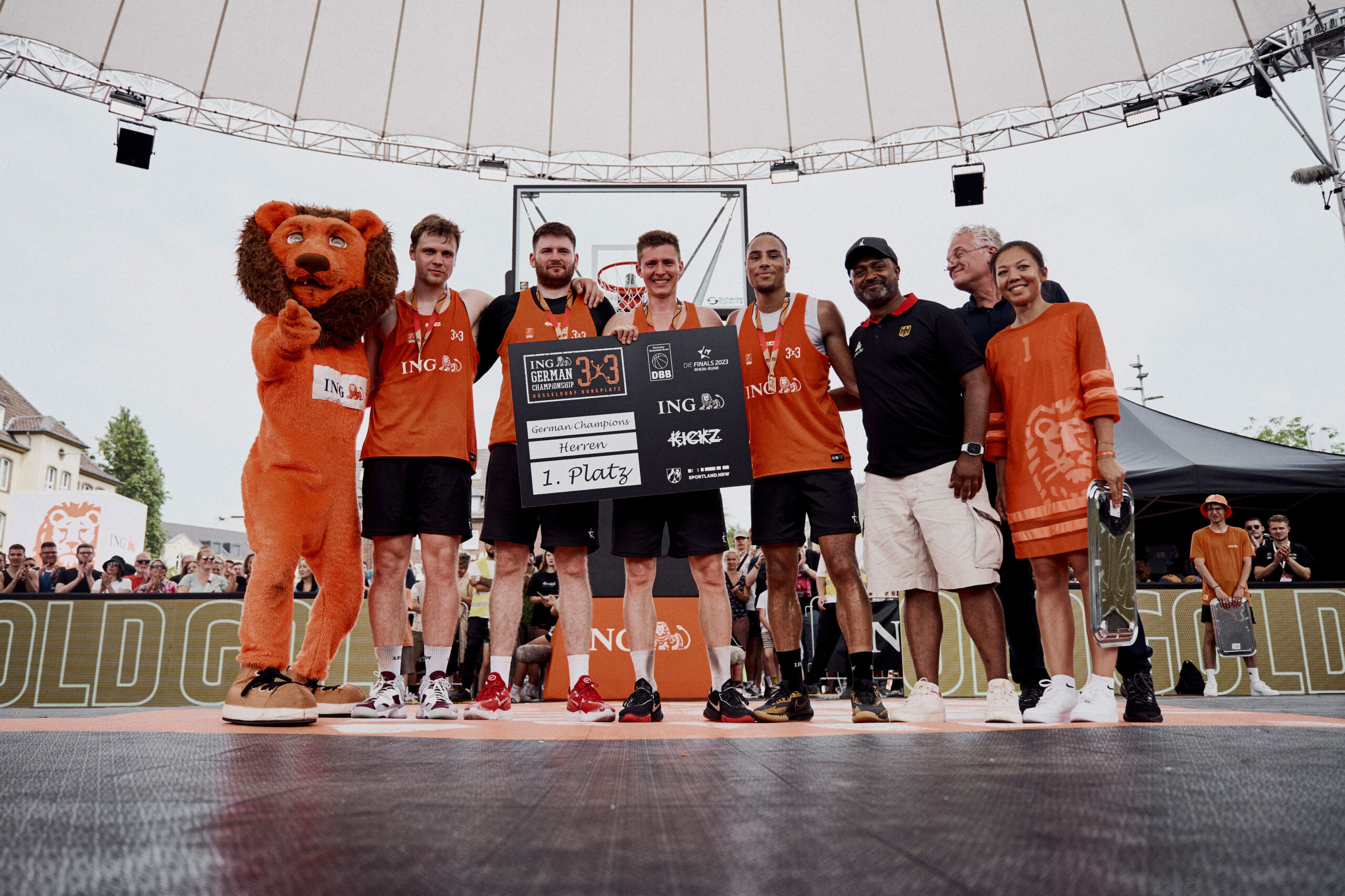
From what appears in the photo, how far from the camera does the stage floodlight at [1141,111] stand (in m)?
9.23

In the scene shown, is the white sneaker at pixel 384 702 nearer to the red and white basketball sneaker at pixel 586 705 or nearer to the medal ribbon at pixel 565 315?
the red and white basketball sneaker at pixel 586 705

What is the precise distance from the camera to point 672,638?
6.09 m

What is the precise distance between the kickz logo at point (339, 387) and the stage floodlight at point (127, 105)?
8.27 m

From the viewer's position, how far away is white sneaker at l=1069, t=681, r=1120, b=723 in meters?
2.83

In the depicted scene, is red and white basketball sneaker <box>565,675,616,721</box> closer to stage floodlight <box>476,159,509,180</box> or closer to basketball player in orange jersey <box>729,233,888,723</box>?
basketball player in orange jersey <box>729,233,888,723</box>

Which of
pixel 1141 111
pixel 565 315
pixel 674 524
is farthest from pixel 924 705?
pixel 1141 111

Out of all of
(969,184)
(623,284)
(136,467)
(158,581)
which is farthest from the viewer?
(136,467)

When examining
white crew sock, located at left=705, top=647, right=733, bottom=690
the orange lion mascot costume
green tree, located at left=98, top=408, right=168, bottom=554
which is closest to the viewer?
the orange lion mascot costume

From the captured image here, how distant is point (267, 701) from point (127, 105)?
9.09 m

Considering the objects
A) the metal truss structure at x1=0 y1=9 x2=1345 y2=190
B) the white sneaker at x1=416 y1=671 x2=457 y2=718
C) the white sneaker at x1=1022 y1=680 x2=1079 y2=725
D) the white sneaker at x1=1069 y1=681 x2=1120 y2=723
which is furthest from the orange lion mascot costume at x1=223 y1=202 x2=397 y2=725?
the metal truss structure at x1=0 y1=9 x2=1345 y2=190

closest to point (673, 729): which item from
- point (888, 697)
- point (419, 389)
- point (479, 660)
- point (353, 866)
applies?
point (419, 389)

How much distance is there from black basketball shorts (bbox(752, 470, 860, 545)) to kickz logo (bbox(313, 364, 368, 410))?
1.52 meters

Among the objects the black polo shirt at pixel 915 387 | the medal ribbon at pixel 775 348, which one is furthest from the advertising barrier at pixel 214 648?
the black polo shirt at pixel 915 387

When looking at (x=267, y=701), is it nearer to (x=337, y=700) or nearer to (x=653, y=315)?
(x=337, y=700)
